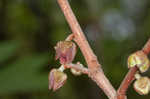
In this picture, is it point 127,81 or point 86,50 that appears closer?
point 127,81

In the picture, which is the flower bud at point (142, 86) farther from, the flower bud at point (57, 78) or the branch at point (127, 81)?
the flower bud at point (57, 78)

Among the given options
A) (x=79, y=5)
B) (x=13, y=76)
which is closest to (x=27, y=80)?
(x=13, y=76)

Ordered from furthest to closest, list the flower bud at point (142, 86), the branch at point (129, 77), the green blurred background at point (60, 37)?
the green blurred background at point (60, 37)
the flower bud at point (142, 86)
the branch at point (129, 77)

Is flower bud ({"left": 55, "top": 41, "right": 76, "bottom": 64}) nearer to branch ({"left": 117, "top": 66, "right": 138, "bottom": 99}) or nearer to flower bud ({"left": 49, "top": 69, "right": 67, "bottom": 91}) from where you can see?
flower bud ({"left": 49, "top": 69, "right": 67, "bottom": 91})

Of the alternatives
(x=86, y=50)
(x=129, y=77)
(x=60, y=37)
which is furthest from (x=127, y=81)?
(x=60, y=37)

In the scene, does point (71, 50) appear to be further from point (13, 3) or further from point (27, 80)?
point (13, 3)

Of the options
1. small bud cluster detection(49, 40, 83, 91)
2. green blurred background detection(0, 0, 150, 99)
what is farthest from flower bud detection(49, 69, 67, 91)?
green blurred background detection(0, 0, 150, 99)

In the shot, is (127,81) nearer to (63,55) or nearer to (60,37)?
(63,55)

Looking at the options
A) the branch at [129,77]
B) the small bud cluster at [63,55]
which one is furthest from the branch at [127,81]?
the small bud cluster at [63,55]
